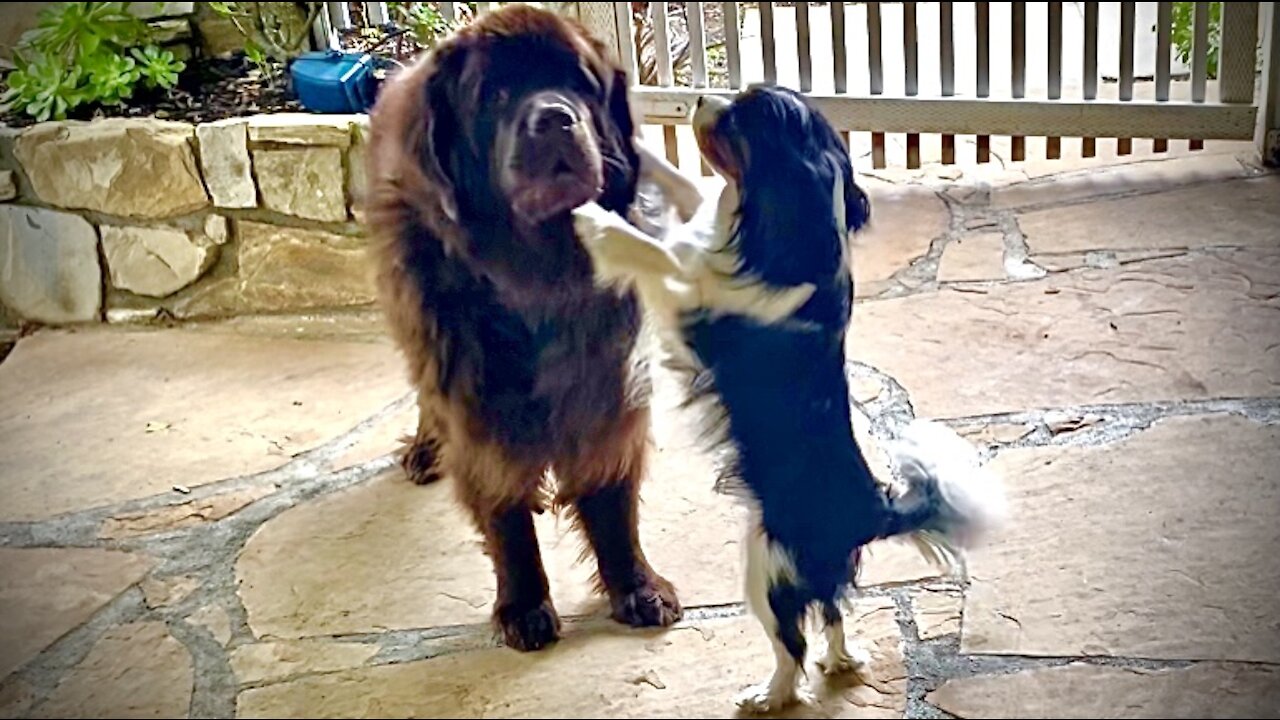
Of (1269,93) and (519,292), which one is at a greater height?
(519,292)

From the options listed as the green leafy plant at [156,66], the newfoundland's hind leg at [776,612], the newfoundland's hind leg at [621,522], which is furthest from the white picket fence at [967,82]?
the newfoundland's hind leg at [776,612]

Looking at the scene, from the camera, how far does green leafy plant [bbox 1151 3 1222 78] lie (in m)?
3.19

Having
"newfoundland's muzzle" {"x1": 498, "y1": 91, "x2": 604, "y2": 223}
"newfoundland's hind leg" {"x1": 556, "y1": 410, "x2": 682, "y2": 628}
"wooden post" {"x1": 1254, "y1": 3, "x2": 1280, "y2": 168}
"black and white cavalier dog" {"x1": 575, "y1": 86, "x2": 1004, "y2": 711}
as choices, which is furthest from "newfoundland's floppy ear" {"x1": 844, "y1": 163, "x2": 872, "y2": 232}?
"wooden post" {"x1": 1254, "y1": 3, "x2": 1280, "y2": 168}

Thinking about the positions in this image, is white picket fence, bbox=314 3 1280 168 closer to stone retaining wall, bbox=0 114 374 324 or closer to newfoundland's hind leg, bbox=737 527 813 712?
stone retaining wall, bbox=0 114 374 324

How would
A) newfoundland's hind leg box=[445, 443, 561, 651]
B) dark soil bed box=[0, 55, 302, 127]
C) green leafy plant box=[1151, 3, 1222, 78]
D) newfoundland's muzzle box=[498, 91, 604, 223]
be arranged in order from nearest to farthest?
newfoundland's muzzle box=[498, 91, 604, 223], newfoundland's hind leg box=[445, 443, 561, 651], dark soil bed box=[0, 55, 302, 127], green leafy plant box=[1151, 3, 1222, 78]

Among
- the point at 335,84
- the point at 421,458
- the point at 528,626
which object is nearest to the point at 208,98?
the point at 335,84

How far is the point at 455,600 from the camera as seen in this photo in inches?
77.4

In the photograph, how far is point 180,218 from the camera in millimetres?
3035

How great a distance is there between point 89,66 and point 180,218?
368 mm

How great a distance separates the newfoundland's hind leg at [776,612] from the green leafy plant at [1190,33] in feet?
6.71

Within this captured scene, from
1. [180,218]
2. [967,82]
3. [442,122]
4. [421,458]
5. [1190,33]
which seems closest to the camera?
[442,122]

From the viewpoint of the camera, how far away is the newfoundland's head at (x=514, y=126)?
1.56 m

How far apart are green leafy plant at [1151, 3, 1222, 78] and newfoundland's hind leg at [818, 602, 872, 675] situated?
195 centimetres

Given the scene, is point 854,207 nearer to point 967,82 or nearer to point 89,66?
point 89,66
